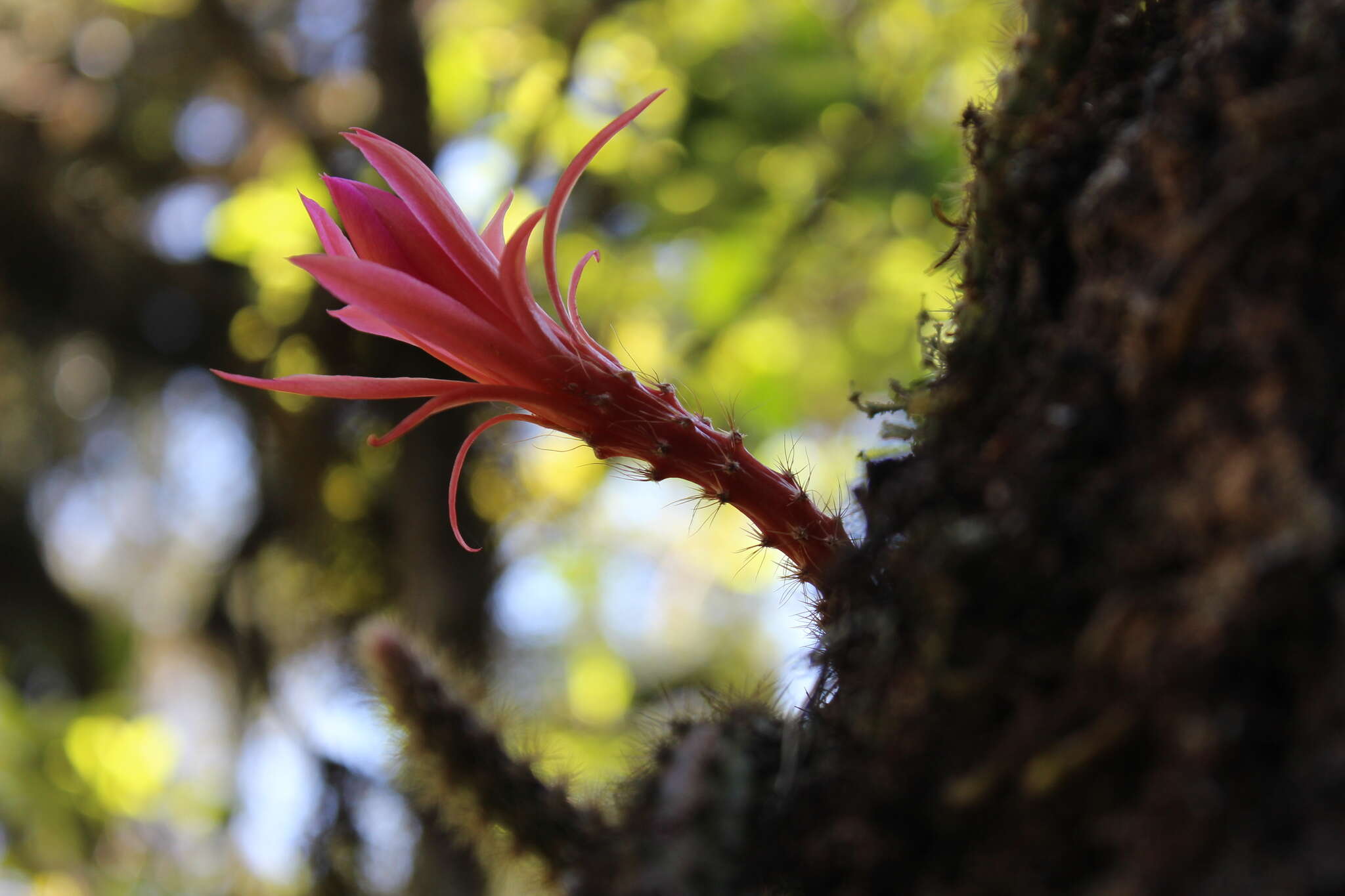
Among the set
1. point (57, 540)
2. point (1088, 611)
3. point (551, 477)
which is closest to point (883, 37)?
point (551, 477)

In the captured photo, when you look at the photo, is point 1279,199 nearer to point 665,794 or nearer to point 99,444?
point 665,794

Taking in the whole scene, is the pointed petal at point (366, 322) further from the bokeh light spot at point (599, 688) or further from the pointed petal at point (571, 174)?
the bokeh light spot at point (599, 688)

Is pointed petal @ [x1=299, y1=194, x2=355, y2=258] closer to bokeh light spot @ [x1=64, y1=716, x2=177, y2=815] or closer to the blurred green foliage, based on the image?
the blurred green foliage

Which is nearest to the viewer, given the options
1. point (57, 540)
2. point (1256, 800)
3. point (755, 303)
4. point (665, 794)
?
point (1256, 800)

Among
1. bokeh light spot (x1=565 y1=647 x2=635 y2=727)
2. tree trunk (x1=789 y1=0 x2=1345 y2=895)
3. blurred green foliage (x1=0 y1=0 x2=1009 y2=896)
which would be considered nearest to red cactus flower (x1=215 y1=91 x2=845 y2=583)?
tree trunk (x1=789 y1=0 x2=1345 y2=895)

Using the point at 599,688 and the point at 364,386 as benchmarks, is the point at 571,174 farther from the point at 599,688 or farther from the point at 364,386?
the point at 599,688

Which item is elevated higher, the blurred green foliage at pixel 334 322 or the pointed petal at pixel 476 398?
the blurred green foliage at pixel 334 322

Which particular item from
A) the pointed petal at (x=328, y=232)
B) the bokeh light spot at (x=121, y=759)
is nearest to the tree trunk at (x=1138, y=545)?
the pointed petal at (x=328, y=232)
